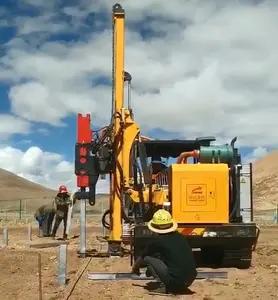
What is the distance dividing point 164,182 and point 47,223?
9658 mm

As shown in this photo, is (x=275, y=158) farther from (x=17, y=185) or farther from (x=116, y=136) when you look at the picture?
(x=116, y=136)

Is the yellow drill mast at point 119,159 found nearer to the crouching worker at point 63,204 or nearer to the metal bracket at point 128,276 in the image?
the metal bracket at point 128,276

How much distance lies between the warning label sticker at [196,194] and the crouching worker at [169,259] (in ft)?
8.06

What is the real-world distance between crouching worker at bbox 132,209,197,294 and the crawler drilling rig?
216 cm

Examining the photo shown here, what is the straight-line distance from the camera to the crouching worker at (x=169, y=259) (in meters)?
9.37

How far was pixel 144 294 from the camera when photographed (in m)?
9.68

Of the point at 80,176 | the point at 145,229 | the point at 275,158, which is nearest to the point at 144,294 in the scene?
the point at 145,229

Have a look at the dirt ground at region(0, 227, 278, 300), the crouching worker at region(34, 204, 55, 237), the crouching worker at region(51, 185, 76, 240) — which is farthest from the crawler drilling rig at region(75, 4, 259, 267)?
the crouching worker at region(34, 204, 55, 237)

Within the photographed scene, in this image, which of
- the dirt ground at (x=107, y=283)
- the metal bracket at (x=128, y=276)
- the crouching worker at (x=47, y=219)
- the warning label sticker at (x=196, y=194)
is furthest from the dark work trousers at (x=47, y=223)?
the metal bracket at (x=128, y=276)

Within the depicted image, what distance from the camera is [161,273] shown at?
31.1 ft

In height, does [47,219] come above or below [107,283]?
above

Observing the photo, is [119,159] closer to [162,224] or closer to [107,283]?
[107,283]

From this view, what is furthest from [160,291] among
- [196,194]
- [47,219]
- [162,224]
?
[47,219]

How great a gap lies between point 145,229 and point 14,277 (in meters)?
2.76
